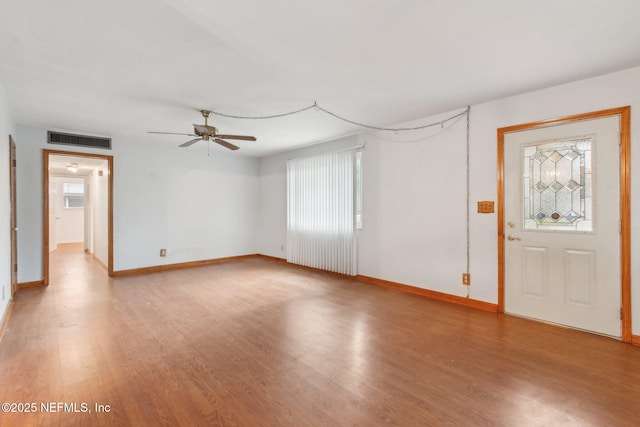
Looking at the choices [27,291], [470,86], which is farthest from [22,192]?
[470,86]

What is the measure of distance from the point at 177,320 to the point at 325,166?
3.58m

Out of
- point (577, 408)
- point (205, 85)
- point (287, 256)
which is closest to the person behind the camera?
point (577, 408)

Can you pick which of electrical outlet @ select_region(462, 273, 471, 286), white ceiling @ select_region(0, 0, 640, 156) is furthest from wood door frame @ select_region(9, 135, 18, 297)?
electrical outlet @ select_region(462, 273, 471, 286)

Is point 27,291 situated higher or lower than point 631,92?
lower

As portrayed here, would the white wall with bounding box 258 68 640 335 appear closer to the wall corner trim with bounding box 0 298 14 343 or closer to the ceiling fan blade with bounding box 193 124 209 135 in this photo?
the ceiling fan blade with bounding box 193 124 209 135

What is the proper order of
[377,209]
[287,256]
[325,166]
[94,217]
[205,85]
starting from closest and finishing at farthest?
[205,85]
[377,209]
[325,166]
[287,256]
[94,217]

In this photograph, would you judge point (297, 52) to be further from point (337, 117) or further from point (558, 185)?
point (558, 185)

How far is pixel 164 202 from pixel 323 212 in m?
3.19

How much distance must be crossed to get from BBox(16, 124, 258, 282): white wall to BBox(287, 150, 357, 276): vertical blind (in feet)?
4.81

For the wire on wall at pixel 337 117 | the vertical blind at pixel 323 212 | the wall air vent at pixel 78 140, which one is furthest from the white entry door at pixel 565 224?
the wall air vent at pixel 78 140

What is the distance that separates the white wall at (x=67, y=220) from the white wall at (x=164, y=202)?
503 centimetres

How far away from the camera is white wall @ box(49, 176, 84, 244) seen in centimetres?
985

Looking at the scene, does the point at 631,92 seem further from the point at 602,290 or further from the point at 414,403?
the point at 414,403

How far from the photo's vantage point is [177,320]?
3293 millimetres
